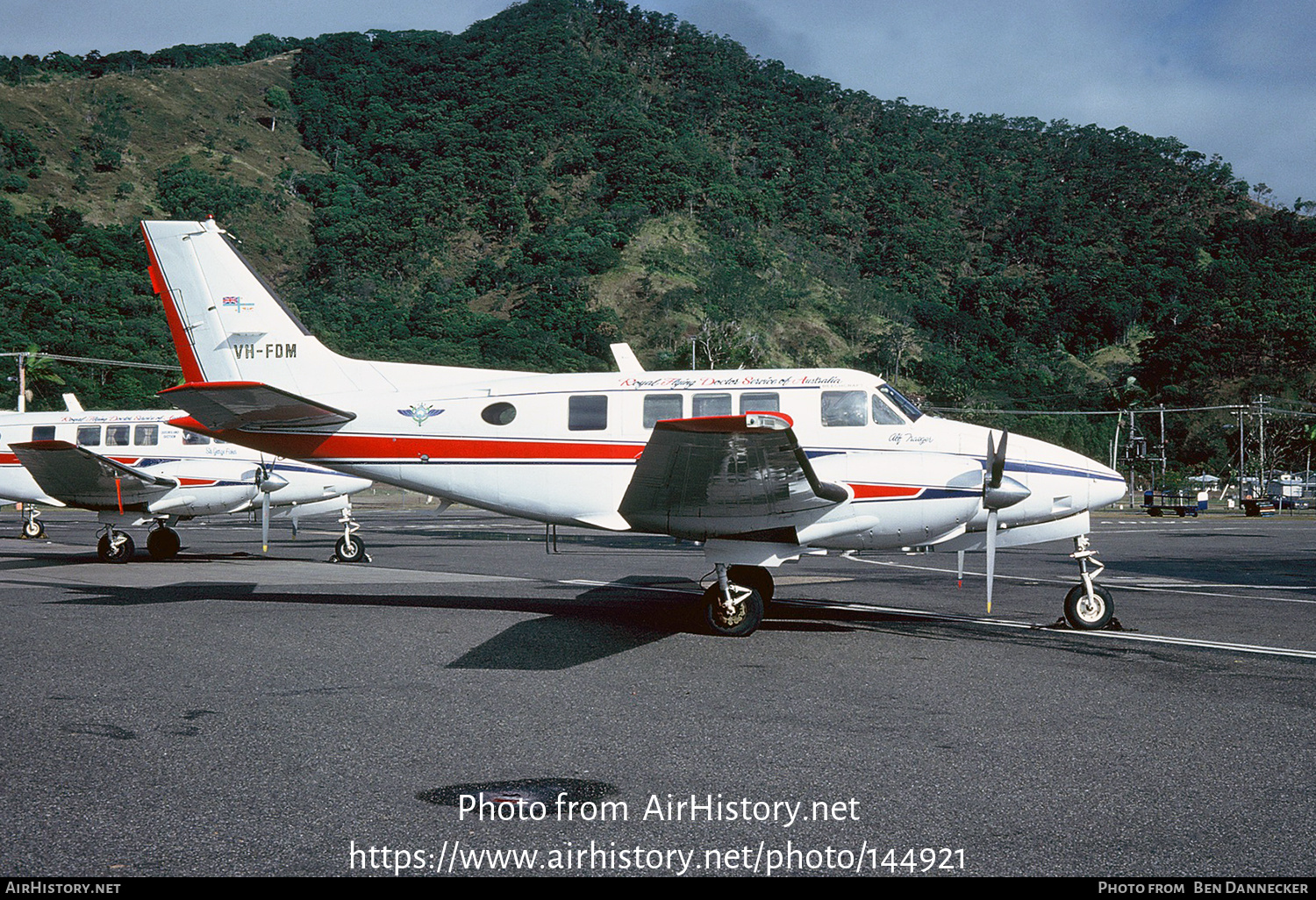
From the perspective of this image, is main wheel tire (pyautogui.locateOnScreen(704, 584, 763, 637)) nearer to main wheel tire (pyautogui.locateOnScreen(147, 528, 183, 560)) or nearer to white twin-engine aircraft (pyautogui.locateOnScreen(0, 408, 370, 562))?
white twin-engine aircraft (pyautogui.locateOnScreen(0, 408, 370, 562))

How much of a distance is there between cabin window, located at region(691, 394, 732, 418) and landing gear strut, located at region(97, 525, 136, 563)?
14763 mm

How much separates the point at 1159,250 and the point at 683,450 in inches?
7755

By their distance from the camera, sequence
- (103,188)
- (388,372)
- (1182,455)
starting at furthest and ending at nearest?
(103,188) → (1182,455) → (388,372)

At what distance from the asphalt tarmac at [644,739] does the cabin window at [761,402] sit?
2677 millimetres

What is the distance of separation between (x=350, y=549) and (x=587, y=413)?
35.0ft

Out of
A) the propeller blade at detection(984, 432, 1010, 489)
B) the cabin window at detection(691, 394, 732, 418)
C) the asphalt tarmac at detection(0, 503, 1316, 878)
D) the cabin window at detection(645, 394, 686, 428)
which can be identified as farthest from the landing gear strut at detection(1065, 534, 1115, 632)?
the cabin window at detection(645, 394, 686, 428)

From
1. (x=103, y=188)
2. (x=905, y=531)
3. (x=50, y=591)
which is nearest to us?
(x=905, y=531)

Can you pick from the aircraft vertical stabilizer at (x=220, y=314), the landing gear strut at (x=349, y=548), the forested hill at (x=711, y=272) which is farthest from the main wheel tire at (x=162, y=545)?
the forested hill at (x=711, y=272)

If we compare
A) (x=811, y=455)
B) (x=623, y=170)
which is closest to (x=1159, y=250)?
(x=623, y=170)

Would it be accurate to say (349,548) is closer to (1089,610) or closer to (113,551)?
(113,551)

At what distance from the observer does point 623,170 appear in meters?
179

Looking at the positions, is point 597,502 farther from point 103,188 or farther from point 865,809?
point 103,188

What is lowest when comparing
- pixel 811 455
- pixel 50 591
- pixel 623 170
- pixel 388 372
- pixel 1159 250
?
pixel 50 591

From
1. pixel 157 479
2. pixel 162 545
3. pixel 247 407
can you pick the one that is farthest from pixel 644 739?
pixel 162 545
